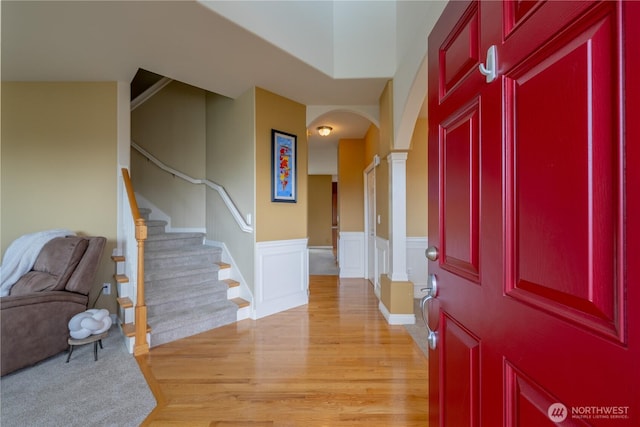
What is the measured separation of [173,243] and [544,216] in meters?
3.93

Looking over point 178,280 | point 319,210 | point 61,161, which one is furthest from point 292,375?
point 319,210

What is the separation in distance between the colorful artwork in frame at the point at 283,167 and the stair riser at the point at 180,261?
1.13 metres

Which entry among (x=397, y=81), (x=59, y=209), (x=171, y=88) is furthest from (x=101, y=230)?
(x=397, y=81)

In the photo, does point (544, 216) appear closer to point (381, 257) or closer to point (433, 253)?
point (433, 253)

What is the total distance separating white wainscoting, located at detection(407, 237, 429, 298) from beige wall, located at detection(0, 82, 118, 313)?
3690 millimetres

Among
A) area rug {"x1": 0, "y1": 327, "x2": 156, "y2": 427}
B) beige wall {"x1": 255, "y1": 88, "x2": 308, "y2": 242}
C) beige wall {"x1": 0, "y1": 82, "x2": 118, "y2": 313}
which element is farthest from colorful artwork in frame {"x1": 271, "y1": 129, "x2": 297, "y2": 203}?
area rug {"x1": 0, "y1": 327, "x2": 156, "y2": 427}

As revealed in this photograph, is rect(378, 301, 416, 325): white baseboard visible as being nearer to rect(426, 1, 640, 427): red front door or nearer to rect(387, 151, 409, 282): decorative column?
rect(387, 151, 409, 282): decorative column

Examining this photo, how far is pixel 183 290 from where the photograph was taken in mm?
3043

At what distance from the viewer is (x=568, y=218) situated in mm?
505

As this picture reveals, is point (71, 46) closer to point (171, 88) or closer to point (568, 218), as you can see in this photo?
point (171, 88)

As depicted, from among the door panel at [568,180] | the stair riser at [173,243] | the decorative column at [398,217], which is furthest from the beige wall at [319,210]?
the door panel at [568,180]

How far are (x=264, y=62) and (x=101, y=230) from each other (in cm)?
249

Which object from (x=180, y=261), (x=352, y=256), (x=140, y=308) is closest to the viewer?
(x=140, y=308)

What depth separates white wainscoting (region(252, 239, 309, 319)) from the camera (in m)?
3.20
